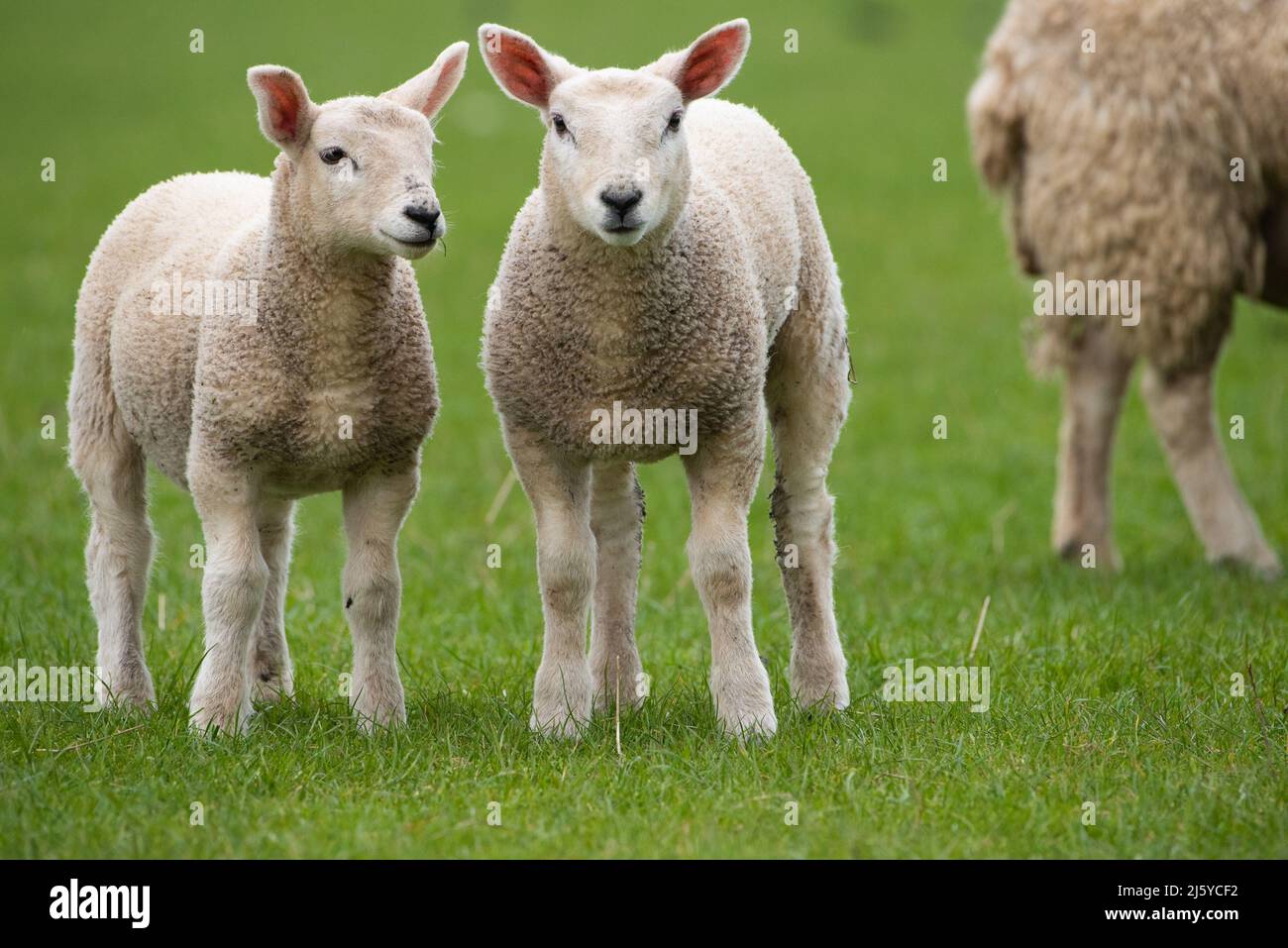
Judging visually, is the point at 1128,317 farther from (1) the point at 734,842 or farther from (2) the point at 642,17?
(2) the point at 642,17

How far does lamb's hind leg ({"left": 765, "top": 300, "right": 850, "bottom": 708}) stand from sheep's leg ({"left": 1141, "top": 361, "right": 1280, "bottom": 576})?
2792 millimetres

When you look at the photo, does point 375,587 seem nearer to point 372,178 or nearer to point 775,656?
point 372,178

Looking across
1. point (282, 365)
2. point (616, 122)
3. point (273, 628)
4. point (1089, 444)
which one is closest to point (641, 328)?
point (616, 122)

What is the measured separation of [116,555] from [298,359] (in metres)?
1.09

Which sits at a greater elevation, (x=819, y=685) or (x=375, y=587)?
(x=375, y=587)

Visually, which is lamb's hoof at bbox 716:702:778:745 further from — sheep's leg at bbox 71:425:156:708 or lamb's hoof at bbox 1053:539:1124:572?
lamb's hoof at bbox 1053:539:1124:572

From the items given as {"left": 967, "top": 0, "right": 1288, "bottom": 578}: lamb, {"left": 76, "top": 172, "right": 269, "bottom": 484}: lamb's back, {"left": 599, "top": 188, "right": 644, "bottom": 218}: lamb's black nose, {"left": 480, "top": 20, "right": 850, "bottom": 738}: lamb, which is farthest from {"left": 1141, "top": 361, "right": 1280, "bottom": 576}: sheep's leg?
{"left": 76, "top": 172, "right": 269, "bottom": 484}: lamb's back

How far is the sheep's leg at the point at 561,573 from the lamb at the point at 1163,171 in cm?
341

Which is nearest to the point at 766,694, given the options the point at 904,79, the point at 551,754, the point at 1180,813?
the point at 551,754

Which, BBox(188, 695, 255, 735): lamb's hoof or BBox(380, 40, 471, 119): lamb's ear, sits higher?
A: BBox(380, 40, 471, 119): lamb's ear

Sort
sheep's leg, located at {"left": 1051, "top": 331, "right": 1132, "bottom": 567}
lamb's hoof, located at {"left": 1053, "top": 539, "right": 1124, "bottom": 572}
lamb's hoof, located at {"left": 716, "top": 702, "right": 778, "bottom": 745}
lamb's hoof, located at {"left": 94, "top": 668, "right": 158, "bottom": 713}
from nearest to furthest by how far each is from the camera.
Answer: lamb's hoof, located at {"left": 716, "top": 702, "right": 778, "bottom": 745}
lamb's hoof, located at {"left": 94, "top": 668, "right": 158, "bottom": 713}
lamb's hoof, located at {"left": 1053, "top": 539, "right": 1124, "bottom": 572}
sheep's leg, located at {"left": 1051, "top": 331, "right": 1132, "bottom": 567}

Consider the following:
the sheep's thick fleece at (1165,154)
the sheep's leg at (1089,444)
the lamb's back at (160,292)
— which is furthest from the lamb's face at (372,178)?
the sheep's leg at (1089,444)

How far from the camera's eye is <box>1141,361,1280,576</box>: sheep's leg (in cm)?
754

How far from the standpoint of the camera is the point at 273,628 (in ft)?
17.9
